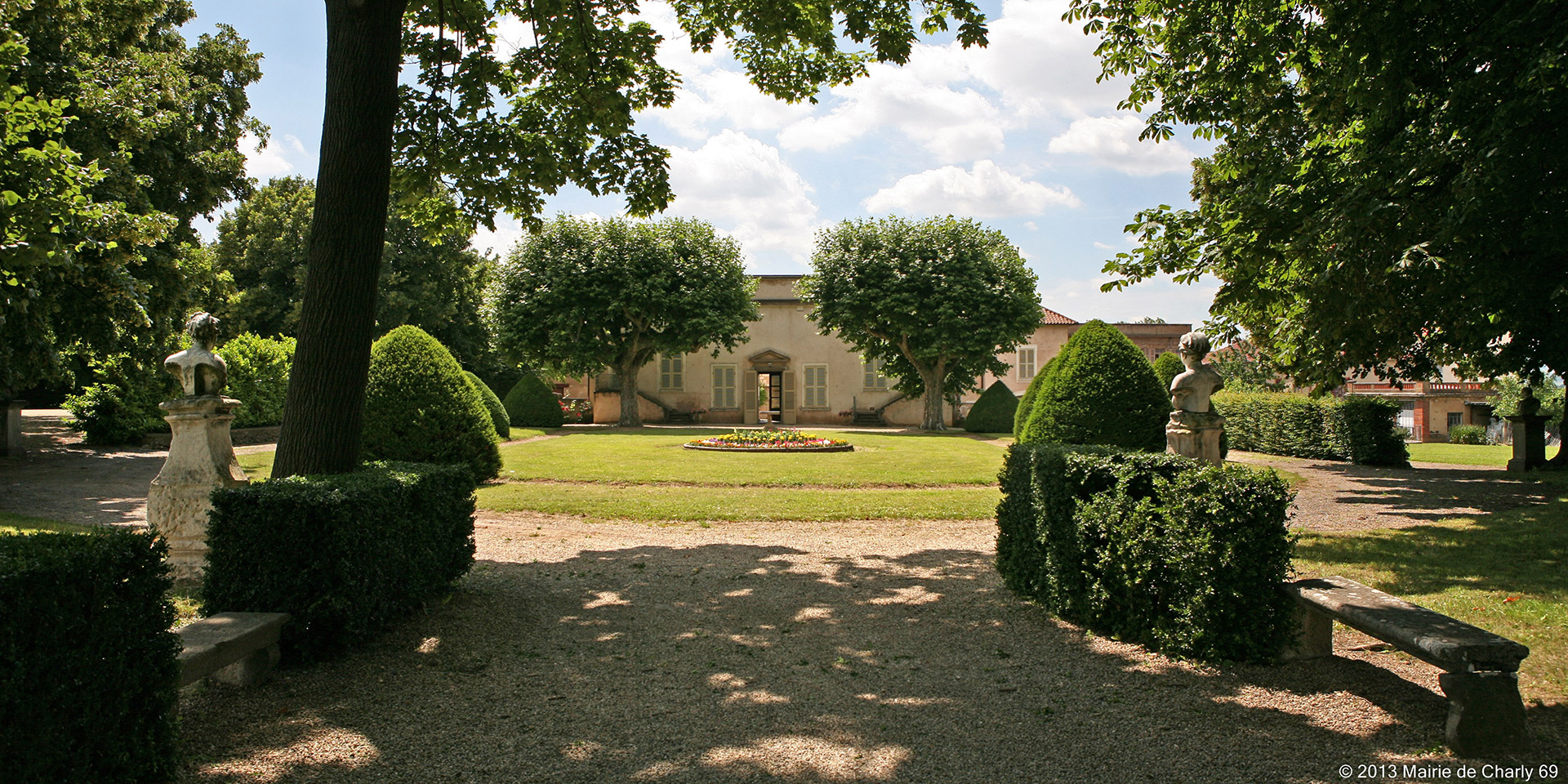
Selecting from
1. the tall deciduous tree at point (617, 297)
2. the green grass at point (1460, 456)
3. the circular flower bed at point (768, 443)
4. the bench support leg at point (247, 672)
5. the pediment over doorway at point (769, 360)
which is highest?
the tall deciduous tree at point (617, 297)

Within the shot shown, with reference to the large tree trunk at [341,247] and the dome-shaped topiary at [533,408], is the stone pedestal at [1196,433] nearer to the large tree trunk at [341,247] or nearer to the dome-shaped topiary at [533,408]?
the large tree trunk at [341,247]

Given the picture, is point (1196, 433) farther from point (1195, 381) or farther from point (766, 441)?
point (766, 441)

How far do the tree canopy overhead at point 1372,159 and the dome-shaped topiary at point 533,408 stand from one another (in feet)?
71.6

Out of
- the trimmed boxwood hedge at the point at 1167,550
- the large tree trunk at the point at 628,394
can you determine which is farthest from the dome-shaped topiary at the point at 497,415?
the trimmed boxwood hedge at the point at 1167,550

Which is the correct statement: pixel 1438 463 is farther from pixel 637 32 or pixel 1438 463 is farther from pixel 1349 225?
pixel 637 32

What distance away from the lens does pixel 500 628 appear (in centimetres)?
514

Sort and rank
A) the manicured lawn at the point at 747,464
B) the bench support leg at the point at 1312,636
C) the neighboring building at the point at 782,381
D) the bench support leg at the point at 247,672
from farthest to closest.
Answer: the neighboring building at the point at 782,381
the manicured lawn at the point at 747,464
the bench support leg at the point at 1312,636
the bench support leg at the point at 247,672

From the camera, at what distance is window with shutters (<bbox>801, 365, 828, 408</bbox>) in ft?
114

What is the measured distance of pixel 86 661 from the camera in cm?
271

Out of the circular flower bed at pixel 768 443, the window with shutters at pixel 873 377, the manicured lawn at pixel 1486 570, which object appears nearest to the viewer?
the manicured lawn at pixel 1486 570

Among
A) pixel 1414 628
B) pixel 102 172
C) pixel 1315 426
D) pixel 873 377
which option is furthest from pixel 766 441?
pixel 873 377

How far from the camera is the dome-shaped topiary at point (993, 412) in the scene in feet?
91.6

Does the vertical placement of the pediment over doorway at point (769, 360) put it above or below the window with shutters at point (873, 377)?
above

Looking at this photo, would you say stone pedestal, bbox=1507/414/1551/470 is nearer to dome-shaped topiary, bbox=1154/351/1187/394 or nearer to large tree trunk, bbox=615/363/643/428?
dome-shaped topiary, bbox=1154/351/1187/394
